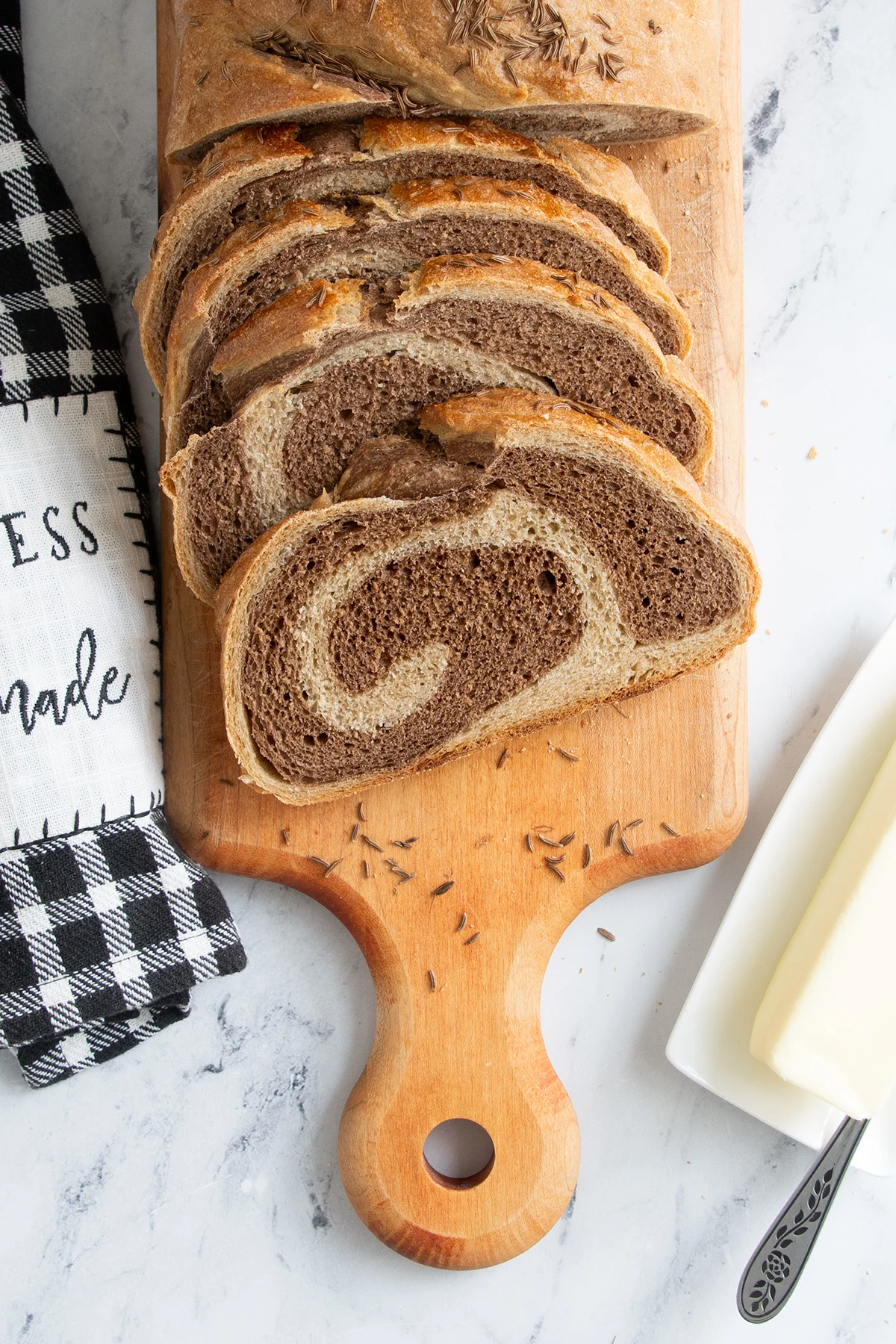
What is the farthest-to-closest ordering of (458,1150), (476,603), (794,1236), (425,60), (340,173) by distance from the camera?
(458,1150), (794,1236), (476,603), (340,173), (425,60)

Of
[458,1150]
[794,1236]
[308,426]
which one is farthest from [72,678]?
[794,1236]

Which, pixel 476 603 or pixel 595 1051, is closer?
pixel 476 603

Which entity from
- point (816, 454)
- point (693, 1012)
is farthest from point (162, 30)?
point (693, 1012)

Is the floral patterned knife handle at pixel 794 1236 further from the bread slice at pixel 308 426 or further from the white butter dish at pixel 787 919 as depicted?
the bread slice at pixel 308 426

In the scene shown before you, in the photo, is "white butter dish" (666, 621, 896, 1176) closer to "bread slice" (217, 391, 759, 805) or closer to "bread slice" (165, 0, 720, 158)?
"bread slice" (217, 391, 759, 805)

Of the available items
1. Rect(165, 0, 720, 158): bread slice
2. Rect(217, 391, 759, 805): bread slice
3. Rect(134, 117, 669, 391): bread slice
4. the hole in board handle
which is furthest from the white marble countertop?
Rect(165, 0, 720, 158): bread slice

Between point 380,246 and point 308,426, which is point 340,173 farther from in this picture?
point 308,426
